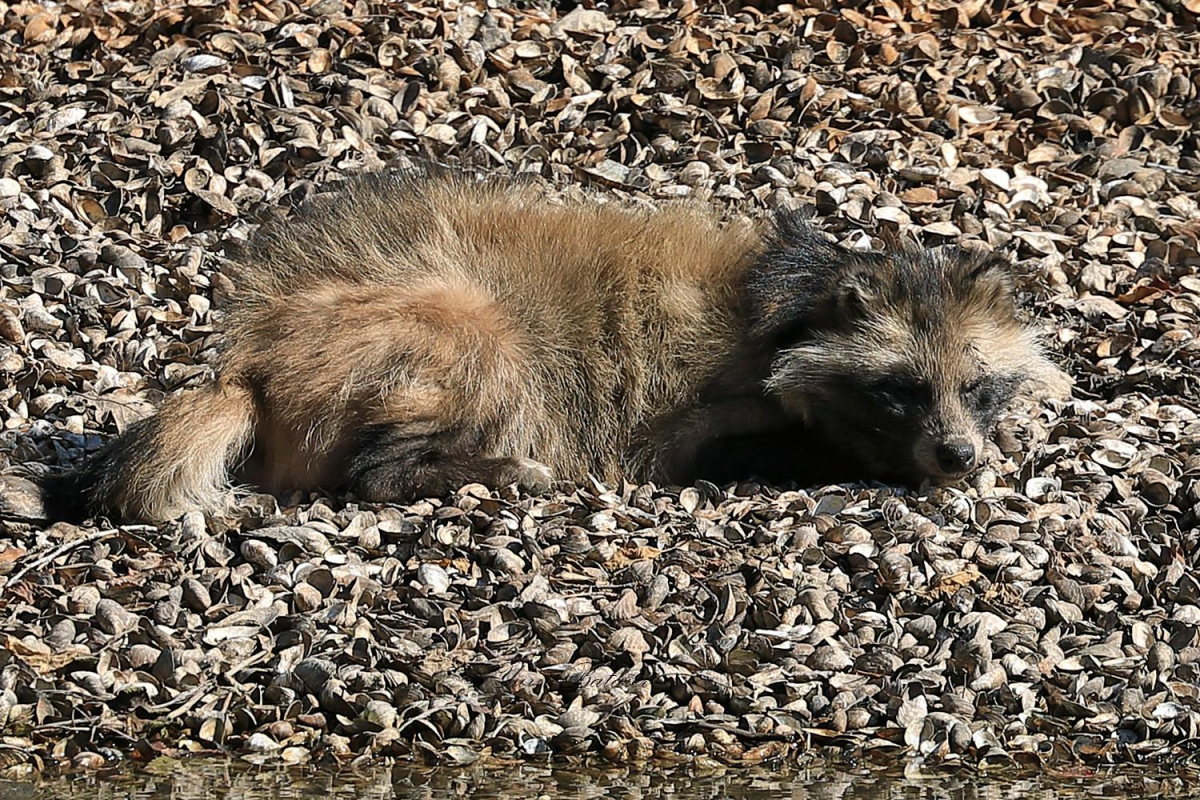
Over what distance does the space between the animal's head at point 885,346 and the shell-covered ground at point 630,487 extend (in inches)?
10.5

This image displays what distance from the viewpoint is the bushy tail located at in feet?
17.1

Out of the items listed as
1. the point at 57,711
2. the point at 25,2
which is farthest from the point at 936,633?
the point at 25,2

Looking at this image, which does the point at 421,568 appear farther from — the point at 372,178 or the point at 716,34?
the point at 716,34

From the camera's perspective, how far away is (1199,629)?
484cm

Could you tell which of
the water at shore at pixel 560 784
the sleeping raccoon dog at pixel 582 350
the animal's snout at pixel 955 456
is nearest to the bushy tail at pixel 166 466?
the sleeping raccoon dog at pixel 582 350

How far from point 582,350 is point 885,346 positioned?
1093 millimetres

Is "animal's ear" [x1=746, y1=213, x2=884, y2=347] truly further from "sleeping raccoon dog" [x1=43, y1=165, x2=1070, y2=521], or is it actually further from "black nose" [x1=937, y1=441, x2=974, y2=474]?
"black nose" [x1=937, y1=441, x2=974, y2=474]

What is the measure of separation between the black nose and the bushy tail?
2383 millimetres

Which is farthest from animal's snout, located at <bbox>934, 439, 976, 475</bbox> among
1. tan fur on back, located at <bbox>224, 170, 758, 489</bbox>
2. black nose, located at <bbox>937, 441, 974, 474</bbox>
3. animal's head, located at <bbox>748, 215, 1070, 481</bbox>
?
tan fur on back, located at <bbox>224, 170, 758, 489</bbox>

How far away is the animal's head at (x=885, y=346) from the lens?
231 inches

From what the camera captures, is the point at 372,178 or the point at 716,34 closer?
the point at 372,178

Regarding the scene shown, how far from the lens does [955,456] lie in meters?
5.64

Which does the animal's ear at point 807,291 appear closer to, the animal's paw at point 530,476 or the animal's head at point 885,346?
the animal's head at point 885,346

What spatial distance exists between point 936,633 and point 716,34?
411 cm
